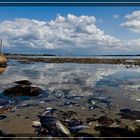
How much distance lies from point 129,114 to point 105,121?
48.8 inches

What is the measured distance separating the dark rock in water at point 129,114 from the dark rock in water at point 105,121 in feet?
1.94

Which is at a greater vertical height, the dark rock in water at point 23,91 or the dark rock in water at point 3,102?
the dark rock in water at point 23,91

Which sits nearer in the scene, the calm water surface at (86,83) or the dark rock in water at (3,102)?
the dark rock in water at (3,102)

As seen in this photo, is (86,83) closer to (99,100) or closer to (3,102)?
(99,100)

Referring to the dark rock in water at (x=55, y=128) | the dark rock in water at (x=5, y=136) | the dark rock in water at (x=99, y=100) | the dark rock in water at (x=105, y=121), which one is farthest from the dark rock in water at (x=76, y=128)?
the dark rock in water at (x=99, y=100)

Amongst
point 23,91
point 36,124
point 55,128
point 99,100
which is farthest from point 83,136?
point 23,91

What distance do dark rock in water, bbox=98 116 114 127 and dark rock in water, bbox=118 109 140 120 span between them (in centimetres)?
59

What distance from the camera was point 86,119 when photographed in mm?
7637

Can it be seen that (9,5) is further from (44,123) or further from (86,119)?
(86,119)

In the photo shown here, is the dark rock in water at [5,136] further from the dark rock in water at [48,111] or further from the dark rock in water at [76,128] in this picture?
the dark rock in water at [48,111]

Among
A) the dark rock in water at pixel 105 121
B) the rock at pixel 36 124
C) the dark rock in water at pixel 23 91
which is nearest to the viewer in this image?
the rock at pixel 36 124

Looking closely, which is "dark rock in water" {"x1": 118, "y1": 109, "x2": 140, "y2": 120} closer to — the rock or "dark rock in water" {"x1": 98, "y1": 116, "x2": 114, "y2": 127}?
"dark rock in water" {"x1": 98, "y1": 116, "x2": 114, "y2": 127}

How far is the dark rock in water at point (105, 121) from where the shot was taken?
7.08 meters

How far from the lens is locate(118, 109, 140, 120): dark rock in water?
793 centimetres
